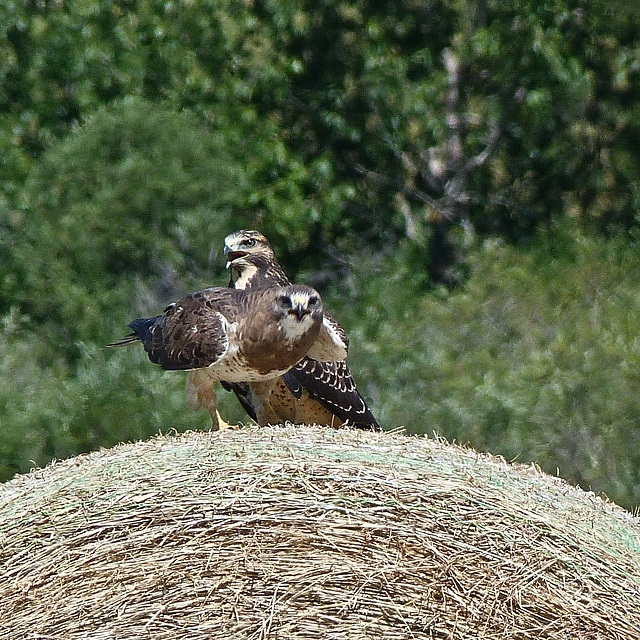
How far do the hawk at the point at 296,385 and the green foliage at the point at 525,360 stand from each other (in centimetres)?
156

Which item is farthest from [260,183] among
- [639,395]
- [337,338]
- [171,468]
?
[171,468]

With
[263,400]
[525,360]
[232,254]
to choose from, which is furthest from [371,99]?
[263,400]

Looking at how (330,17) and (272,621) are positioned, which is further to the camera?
(330,17)

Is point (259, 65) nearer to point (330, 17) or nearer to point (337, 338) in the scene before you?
point (330, 17)

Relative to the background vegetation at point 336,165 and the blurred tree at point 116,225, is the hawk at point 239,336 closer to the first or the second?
the background vegetation at point 336,165

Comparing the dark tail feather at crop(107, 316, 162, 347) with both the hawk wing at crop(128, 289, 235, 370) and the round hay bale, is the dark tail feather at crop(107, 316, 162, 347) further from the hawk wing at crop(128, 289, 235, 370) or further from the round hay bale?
the round hay bale

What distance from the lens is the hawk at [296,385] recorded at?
17.5 feet

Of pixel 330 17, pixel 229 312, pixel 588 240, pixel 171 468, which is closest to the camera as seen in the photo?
pixel 171 468

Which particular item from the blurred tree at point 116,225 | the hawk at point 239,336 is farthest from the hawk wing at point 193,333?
the blurred tree at point 116,225

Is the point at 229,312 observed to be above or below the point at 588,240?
above

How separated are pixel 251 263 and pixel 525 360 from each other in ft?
10.4

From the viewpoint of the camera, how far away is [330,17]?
12344 millimetres

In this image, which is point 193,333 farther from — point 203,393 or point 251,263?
point 251,263

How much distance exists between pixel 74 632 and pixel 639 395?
4667 mm
